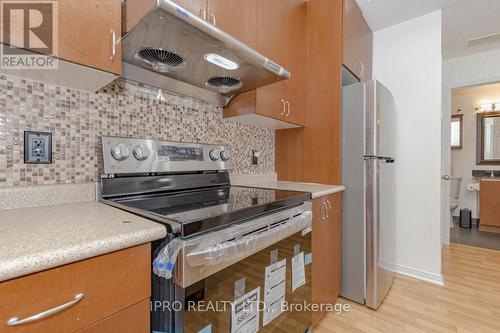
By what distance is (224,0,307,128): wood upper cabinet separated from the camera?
1.53m

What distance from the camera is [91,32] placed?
821 millimetres

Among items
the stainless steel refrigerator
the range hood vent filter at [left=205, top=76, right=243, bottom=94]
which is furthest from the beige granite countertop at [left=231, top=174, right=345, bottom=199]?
the range hood vent filter at [left=205, top=76, right=243, bottom=94]

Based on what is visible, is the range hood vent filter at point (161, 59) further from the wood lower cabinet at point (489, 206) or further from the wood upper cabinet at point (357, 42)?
the wood lower cabinet at point (489, 206)

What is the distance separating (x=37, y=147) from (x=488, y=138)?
5888mm

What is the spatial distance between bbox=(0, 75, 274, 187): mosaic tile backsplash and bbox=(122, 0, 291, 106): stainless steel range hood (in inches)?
3.7

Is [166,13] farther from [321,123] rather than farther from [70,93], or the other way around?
[321,123]

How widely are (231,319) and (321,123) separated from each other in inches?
61.0

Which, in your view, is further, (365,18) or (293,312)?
(365,18)

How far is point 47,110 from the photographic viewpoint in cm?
99

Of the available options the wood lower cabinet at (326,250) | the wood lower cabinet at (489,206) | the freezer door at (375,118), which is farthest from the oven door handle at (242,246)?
the wood lower cabinet at (489,206)

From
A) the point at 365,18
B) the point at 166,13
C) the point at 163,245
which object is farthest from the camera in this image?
the point at 365,18

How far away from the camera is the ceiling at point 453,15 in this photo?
2.08 metres

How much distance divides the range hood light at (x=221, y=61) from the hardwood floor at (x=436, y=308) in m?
1.67

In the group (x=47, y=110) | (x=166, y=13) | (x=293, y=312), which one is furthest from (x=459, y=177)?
(x=47, y=110)
